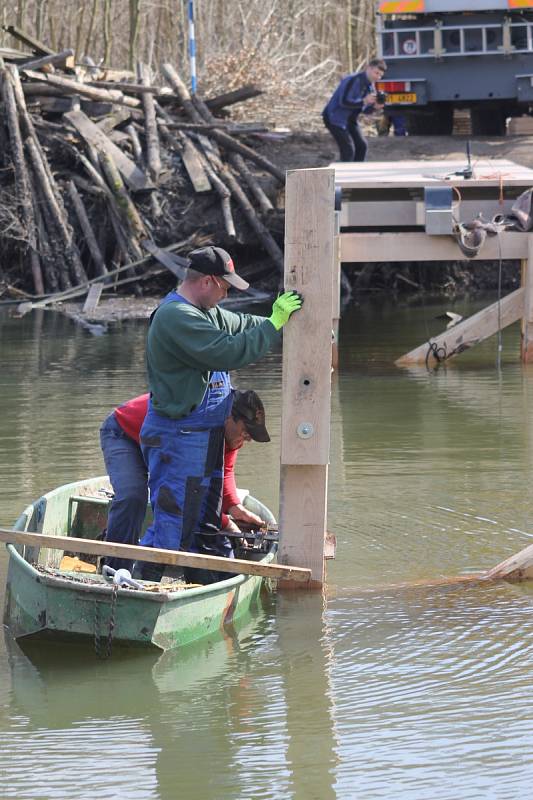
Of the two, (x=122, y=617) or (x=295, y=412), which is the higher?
(x=295, y=412)

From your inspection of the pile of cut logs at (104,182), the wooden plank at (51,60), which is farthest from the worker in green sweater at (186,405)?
the wooden plank at (51,60)

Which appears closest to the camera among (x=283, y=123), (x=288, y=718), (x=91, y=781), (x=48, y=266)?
(x=91, y=781)

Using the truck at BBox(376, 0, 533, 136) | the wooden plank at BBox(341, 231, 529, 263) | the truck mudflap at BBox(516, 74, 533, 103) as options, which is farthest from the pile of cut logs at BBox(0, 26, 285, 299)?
the wooden plank at BBox(341, 231, 529, 263)

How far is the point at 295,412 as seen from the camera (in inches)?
285

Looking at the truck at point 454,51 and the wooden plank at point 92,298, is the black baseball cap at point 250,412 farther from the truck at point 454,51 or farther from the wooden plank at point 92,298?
the truck at point 454,51

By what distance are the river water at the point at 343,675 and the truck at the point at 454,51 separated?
9.89m

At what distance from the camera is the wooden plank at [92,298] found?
18.9m

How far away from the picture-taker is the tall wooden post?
7.00 meters

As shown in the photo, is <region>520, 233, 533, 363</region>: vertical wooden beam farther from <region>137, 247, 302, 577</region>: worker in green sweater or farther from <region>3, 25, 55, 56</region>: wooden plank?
<region>3, 25, 55, 56</region>: wooden plank

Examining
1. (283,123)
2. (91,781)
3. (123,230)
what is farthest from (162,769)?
(283,123)

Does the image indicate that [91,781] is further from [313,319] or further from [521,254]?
[521,254]

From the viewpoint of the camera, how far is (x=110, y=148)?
66.1 feet

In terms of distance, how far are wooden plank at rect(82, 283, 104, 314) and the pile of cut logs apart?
0.14 metres

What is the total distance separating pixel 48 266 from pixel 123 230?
1156 mm
